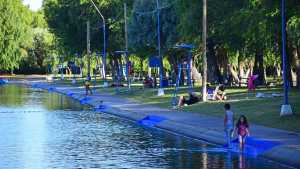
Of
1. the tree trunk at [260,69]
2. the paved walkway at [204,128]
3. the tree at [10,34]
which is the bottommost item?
the paved walkway at [204,128]

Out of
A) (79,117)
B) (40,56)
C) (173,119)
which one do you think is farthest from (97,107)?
(40,56)

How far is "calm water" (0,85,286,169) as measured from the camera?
19781mm

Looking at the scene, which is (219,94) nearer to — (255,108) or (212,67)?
(255,108)

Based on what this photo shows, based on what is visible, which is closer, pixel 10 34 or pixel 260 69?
pixel 260 69

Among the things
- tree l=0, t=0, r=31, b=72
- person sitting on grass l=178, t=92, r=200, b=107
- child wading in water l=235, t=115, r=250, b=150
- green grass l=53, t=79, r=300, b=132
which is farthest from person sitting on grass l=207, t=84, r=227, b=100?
tree l=0, t=0, r=31, b=72

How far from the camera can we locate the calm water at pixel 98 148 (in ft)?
64.9

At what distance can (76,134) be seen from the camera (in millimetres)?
28906

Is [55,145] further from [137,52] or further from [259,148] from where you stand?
[137,52]

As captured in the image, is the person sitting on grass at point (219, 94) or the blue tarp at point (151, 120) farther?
the person sitting on grass at point (219, 94)

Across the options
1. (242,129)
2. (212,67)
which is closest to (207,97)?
(242,129)

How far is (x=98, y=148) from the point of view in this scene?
2375cm

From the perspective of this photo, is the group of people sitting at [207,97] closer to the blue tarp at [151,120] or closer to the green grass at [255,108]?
the green grass at [255,108]

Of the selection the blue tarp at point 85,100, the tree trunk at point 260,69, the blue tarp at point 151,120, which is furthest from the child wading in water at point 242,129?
the tree trunk at point 260,69

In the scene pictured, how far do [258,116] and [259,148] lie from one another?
892 cm
